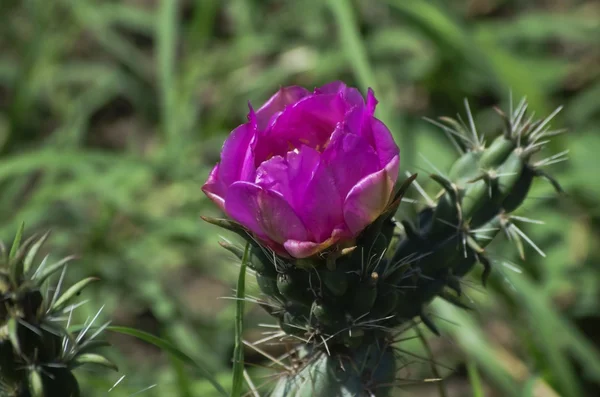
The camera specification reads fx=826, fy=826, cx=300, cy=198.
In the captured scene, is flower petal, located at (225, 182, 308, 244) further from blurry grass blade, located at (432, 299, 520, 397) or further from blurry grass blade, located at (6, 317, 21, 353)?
blurry grass blade, located at (432, 299, 520, 397)

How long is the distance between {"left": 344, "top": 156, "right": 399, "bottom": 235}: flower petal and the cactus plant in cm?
31

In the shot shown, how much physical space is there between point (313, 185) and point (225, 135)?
185 centimetres

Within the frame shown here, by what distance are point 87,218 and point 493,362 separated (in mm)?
1331

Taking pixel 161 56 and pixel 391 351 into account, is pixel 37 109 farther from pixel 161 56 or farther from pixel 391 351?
pixel 391 351

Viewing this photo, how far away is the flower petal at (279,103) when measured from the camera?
101cm

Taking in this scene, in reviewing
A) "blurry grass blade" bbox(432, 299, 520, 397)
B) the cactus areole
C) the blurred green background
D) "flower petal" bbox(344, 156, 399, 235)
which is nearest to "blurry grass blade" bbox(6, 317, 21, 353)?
the cactus areole

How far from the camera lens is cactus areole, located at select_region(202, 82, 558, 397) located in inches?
33.9

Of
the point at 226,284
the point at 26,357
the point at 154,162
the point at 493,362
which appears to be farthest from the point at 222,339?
the point at 26,357

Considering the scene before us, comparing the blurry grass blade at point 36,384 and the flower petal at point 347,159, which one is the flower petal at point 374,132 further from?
the blurry grass blade at point 36,384

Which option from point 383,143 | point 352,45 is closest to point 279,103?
point 383,143

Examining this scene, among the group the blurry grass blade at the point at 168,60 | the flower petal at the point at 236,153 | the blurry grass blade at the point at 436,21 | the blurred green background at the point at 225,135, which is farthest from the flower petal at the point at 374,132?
the blurry grass blade at the point at 168,60

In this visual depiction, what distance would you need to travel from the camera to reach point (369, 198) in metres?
0.85

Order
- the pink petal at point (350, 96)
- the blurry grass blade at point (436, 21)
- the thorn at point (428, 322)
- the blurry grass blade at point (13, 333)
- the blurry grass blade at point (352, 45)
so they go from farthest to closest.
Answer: the blurry grass blade at point (436, 21), the blurry grass blade at point (352, 45), the thorn at point (428, 322), the pink petal at point (350, 96), the blurry grass blade at point (13, 333)

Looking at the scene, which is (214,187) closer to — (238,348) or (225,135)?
(238,348)
